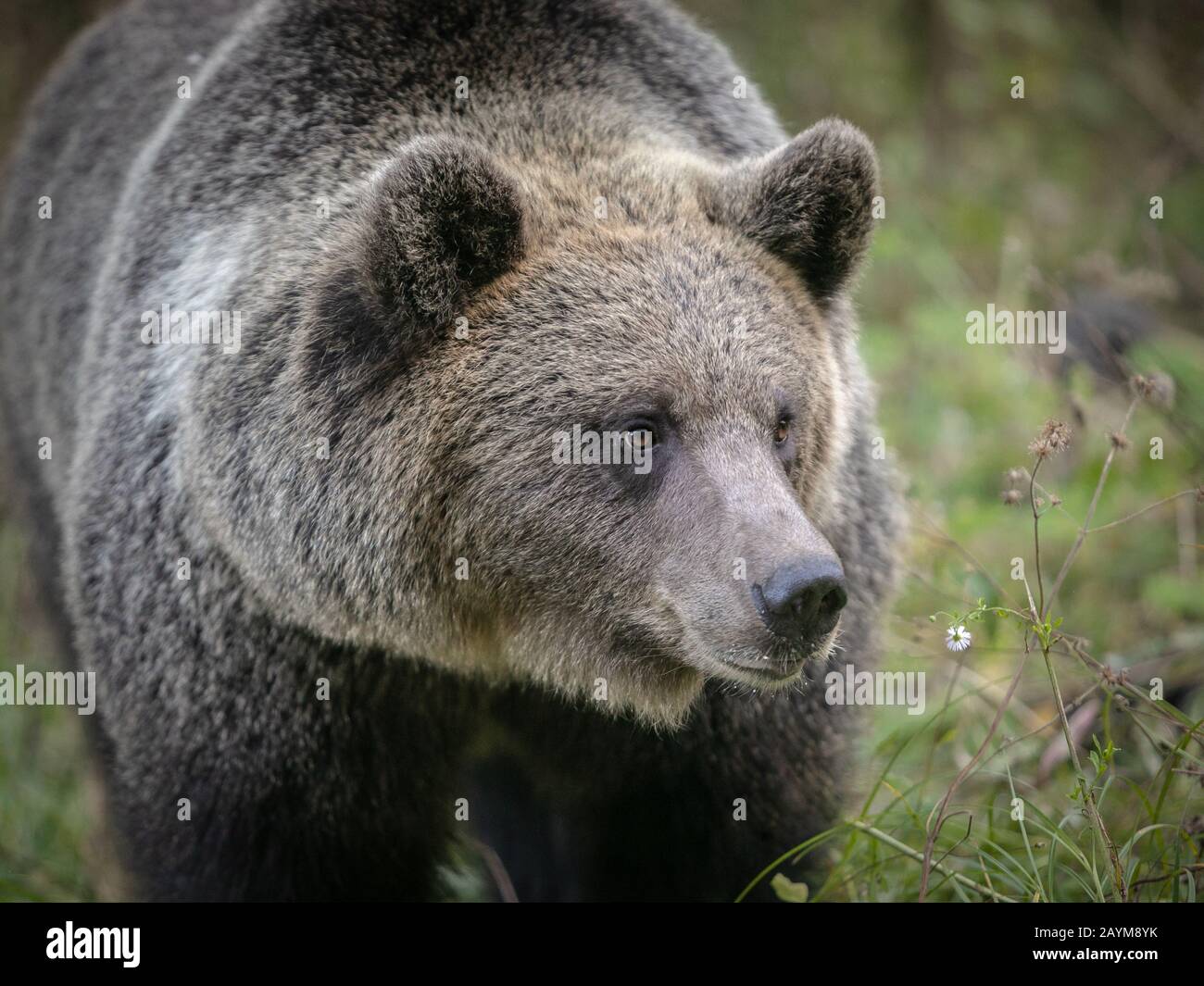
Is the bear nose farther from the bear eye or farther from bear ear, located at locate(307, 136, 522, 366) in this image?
bear ear, located at locate(307, 136, 522, 366)

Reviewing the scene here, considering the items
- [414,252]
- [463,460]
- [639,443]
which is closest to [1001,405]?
[639,443]

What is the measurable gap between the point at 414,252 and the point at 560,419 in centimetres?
68

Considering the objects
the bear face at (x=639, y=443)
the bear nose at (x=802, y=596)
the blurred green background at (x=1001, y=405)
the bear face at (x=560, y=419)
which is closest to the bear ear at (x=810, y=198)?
the bear face at (x=560, y=419)

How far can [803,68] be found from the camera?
1291 cm

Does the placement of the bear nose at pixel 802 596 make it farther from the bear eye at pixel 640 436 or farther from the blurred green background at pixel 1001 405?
the blurred green background at pixel 1001 405

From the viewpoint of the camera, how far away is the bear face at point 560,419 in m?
4.09

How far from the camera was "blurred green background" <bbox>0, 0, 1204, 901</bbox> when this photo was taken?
5398 millimetres

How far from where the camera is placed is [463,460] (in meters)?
4.31

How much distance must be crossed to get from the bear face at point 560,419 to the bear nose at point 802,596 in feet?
0.09

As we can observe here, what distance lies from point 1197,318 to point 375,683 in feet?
29.6

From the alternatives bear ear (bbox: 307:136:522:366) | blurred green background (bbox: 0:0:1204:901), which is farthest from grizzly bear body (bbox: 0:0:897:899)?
blurred green background (bbox: 0:0:1204:901)
